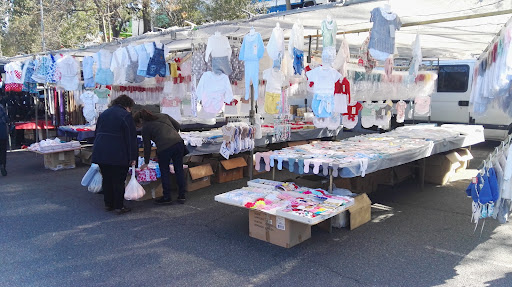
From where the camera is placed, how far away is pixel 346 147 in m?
5.45

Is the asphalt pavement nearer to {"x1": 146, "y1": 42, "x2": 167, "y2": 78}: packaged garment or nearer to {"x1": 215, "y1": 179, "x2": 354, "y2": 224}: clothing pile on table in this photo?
{"x1": 215, "y1": 179, "x2": 354, "y2": 224}: clothing pile on table

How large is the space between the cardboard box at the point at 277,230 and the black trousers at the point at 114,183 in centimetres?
194

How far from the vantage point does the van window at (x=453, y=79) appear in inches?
414

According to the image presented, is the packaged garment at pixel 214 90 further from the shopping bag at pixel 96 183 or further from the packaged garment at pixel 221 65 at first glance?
the shopping bag at pixel 96 183

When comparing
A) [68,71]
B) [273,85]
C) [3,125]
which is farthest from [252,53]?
[3,125]

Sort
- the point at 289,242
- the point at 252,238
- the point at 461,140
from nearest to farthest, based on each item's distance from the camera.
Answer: the point at 289,242, the point at 252,238, the point at 461,140

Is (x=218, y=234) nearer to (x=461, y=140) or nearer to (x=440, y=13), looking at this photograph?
(x=440, y=13)

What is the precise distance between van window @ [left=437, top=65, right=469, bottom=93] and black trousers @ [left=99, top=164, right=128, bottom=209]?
9.59 metres

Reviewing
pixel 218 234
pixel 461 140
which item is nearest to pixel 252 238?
pixel 218 234

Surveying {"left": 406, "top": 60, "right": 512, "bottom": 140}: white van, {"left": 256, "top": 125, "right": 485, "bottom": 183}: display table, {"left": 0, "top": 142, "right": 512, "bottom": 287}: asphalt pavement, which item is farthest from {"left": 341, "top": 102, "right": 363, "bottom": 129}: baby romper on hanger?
{"left": 406, "top": 60, "right": 512, "bottom": 140}: white van

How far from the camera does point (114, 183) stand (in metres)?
4.97

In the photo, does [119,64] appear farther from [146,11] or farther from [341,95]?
[146,11]

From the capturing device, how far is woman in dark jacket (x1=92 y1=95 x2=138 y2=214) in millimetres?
4746

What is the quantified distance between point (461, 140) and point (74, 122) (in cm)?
999
